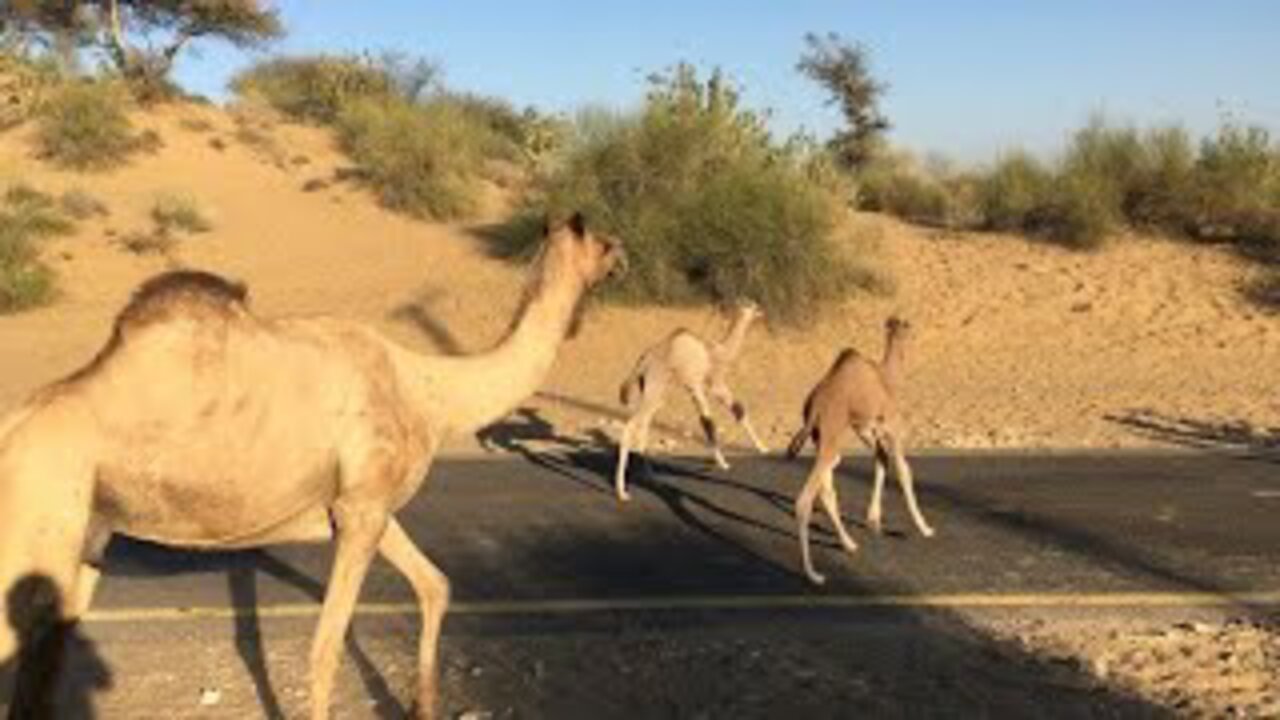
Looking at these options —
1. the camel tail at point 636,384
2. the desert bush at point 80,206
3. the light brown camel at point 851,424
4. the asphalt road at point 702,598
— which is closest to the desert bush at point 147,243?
the desert bush at point 80,206

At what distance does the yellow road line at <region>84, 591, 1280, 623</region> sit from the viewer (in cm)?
1098

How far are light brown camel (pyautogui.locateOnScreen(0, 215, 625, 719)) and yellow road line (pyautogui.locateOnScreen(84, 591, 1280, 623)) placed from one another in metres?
2.75

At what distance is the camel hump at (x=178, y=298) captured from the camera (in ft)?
23.8

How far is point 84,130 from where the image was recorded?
132ft

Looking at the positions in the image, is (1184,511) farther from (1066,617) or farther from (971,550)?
(1066,617)

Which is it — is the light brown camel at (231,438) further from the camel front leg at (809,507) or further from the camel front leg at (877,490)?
the camel front leg at (877,490)

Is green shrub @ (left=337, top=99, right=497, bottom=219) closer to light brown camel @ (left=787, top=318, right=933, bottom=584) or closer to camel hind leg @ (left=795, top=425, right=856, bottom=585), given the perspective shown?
light brown camel @ (left=787, top=318, right=933, bottom=584)

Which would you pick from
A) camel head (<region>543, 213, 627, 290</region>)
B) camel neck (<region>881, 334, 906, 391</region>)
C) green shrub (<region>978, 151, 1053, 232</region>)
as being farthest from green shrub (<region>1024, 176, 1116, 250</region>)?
camel head (<region>543, 213, 627, 290</region>)

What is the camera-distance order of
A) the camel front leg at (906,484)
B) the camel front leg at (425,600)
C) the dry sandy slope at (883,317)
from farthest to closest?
the dry sandy slope at (883,317) → the camel front leg at (906,484) → the camel front leg at (425,600)

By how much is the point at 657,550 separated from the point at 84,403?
21.5 feet

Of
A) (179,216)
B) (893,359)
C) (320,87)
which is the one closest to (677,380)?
(893,359)

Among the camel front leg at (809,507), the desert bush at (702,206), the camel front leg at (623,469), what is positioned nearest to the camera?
the camel front leg at (809,507)

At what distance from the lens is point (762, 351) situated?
93.4 ft

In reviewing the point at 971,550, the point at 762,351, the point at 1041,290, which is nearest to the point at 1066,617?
the point at 971,550
